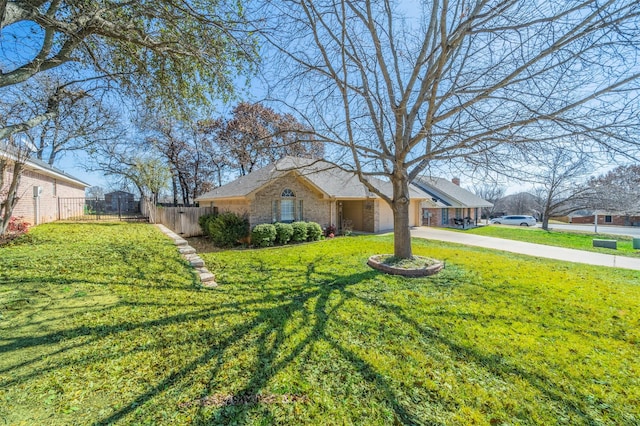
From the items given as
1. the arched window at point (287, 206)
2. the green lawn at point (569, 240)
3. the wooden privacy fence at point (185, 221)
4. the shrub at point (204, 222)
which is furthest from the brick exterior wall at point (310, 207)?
the green lawn at point (569, 240)

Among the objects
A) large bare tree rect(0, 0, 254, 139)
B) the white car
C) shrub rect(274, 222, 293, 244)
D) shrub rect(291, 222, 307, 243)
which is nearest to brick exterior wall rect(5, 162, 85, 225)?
large bare tree rect(0, 0, 254, 139)

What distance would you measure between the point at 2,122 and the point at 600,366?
13.7 meters

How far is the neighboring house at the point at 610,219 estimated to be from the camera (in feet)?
119

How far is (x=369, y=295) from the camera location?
231 inches

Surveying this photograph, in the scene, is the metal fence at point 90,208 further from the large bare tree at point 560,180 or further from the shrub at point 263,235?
the large bare tree at point 560,180

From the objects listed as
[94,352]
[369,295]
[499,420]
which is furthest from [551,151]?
[94,352]

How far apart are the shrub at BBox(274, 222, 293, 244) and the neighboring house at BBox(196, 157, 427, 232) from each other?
1107mm

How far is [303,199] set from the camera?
1498cm

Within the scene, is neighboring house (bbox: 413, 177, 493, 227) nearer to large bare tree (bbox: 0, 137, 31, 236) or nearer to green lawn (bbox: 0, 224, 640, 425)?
green lawn (bbox: 0, 224, 640, 425)

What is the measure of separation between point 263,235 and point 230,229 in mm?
1856

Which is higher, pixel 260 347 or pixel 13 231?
pixel 13 231

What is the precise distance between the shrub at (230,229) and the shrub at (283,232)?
1530 mm

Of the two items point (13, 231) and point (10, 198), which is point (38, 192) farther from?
point (10, 198)

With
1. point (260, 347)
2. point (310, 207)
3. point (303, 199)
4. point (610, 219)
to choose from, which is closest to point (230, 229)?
point (303, 199)
